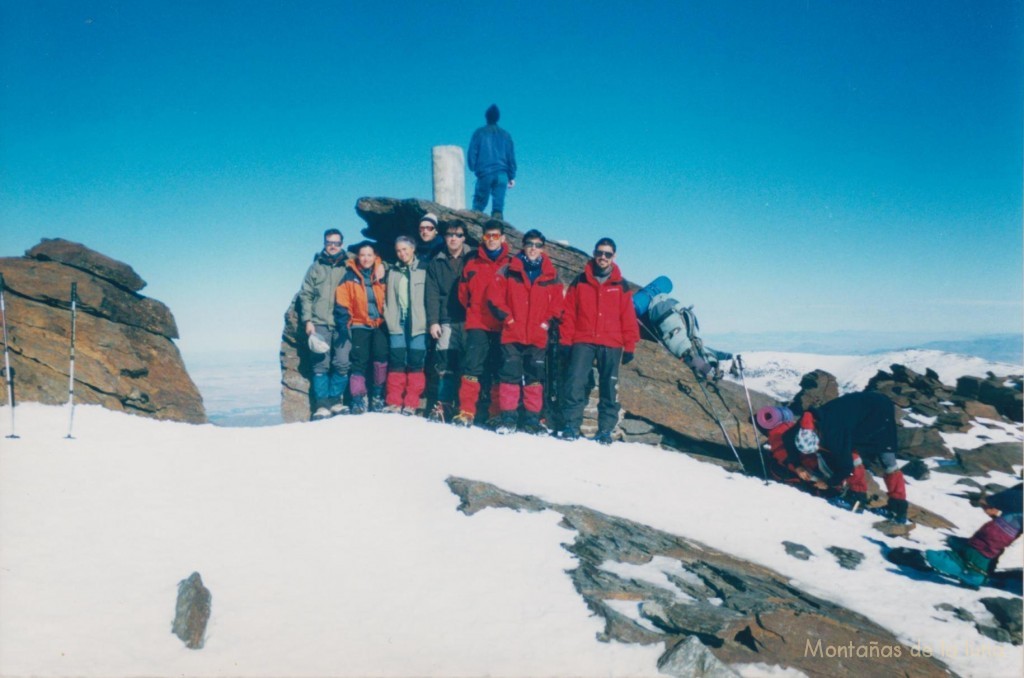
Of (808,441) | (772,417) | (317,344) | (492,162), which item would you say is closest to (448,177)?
(492,162)

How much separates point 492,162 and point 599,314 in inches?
225

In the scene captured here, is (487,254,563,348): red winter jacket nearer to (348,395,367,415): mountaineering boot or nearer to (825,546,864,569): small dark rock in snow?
(348,395,367,415): mountaineering boot

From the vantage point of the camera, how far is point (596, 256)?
947 cm

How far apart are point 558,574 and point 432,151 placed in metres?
10.8

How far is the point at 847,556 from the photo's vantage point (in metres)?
7.30

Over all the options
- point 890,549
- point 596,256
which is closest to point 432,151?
point 596,256

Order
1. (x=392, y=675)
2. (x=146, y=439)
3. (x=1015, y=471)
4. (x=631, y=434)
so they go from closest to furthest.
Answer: (x=392, y=675) → (x=146, y=439) → (x=631, y=434) → (x=1015, y=471)

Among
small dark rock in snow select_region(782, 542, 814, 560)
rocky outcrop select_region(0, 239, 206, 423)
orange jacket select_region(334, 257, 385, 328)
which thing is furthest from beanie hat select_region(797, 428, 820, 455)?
rocky outcrop select_region(0, 239, 206, 423)

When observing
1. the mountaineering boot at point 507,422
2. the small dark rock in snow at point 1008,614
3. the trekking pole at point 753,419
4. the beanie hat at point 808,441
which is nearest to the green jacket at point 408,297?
the mountaineering boot at point 507,422

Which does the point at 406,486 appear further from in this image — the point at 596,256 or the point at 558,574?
the point at 596,256

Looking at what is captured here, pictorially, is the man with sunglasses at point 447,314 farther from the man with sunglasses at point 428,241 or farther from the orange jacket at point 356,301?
the orange jacket at point 356,301

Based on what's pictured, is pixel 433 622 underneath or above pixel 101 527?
underneath

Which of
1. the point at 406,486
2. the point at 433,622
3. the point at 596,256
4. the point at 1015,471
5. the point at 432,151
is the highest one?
the point at 432,151

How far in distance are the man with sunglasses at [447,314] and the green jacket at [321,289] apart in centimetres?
190
